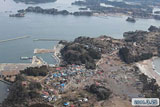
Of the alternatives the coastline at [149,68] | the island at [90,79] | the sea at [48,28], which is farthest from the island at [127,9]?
the coastline at [149,68]

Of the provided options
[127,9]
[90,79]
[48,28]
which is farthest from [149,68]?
[127,9]

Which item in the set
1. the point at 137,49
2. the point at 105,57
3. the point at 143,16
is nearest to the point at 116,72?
the point at 105,57

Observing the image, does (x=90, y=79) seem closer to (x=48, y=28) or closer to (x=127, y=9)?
(x=48, y=28)

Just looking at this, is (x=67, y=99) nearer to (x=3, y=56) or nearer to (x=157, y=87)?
(x=157, y=87)

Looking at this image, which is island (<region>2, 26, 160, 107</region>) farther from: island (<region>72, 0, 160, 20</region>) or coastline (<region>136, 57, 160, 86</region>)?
island (<region>72, 0, 160, 20</region>)

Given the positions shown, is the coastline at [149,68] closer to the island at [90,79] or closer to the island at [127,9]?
the island at [90,79]

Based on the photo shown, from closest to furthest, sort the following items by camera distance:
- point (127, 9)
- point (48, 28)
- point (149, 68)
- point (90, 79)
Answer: point (90, 79) → point (149, 68) → point (48, 28) → point (127, 9)
